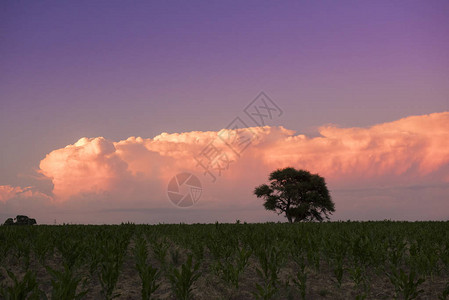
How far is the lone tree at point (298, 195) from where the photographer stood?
166 ft

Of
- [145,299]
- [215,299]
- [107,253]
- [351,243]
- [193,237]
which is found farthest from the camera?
[193,237]

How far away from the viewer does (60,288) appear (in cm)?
651

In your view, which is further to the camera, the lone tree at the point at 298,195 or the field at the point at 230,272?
the lone tree at the point at 298,195

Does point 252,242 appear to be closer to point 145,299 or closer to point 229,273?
point 229,273

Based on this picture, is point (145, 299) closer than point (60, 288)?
No

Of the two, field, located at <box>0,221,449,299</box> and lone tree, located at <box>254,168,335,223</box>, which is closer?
field, located at <box>0,221,449,299</box>

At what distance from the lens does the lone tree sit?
166 feet

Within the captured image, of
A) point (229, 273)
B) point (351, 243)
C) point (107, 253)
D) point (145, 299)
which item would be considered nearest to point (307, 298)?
point (229, 273)

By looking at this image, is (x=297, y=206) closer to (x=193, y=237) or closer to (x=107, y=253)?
A: (x=193, y=237)

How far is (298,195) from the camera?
166ft

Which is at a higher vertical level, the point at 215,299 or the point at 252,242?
the point at 252,242

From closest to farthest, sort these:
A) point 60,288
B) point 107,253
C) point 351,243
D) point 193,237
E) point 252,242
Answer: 1. point 60,288
2. point 107,253
3. point 351,243
4. point 252,242
5. point 193,237

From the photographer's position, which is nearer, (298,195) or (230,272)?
(230,272)

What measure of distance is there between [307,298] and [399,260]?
4.25m
